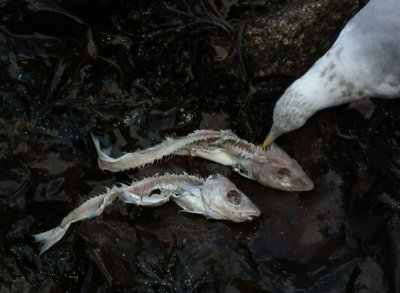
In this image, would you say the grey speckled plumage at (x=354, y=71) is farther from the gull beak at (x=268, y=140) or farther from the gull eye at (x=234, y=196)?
the gull eye at (x=234, y=196)

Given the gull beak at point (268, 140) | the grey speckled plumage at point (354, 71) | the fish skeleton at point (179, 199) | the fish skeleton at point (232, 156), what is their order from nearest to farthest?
the grey speckled plumage at point (354, 71), the fish skeleton at point (179, 199), the fish skeleton at point (232, 156), the gull beak at point (268, 140)

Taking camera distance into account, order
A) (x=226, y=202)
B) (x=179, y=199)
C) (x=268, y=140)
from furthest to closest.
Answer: (x=268, y=140)
(x=179, y=199)
(x=226, y=202)

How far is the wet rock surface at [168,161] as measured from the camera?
140 inches

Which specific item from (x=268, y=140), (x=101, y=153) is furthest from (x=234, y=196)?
(x=101, y=153)

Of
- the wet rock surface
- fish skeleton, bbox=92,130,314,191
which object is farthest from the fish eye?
the wet rock surface

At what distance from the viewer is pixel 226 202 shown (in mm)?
3455

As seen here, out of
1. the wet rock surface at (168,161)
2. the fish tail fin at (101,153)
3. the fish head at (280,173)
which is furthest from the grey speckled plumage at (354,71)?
the fish tail fin at (101,153)

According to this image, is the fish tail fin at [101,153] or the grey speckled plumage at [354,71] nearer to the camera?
the grey speckled plumage at [354,71]

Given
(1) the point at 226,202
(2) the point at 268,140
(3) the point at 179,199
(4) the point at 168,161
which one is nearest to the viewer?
(1) the point at 226,202

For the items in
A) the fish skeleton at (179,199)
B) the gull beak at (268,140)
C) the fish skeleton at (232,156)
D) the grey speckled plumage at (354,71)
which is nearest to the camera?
the grey speckled plumage at (354,71)

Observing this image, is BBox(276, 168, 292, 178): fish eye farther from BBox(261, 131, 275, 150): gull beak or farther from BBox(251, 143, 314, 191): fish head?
BBox(261, 131, 275, 150): gull beak

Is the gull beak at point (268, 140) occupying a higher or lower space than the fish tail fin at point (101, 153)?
higher

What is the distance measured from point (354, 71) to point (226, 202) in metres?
1.42

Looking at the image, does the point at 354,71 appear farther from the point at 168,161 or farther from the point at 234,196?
the point at 168,161
